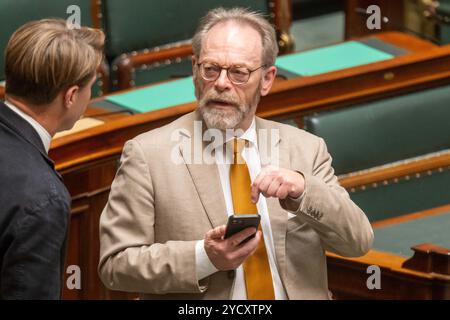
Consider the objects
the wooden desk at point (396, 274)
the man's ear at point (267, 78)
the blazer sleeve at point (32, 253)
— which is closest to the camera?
the blazer sleeve at point (32, 253)

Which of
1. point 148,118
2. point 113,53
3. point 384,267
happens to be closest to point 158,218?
point 384,267

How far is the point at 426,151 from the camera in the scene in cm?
254

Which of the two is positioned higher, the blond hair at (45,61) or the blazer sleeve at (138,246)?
the blond hair at (45,61)

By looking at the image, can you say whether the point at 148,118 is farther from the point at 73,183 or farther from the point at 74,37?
the point at 74,37

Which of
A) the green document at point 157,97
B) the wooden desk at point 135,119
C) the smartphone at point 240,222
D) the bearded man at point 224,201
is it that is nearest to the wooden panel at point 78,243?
the wooden desk at point 135,119

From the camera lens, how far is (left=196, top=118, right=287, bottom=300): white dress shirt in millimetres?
1637

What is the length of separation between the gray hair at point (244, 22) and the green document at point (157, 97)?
0.72 meters

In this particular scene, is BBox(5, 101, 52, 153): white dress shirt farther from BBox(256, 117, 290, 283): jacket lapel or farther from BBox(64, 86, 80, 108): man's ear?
BBox(256, 117, 290, 283): jacket lapel

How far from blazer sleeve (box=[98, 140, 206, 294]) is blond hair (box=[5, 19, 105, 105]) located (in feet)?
0.67

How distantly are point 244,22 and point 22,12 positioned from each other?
1117 mm

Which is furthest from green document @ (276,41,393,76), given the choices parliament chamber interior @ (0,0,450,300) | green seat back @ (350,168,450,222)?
green seat back @ (350,168,450,222)

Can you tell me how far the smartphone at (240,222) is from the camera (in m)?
1.54

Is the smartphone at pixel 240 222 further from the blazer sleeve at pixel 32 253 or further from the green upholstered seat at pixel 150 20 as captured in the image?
the green upholstered seat at pixel 150 20

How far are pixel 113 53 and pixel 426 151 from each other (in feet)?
2.69
